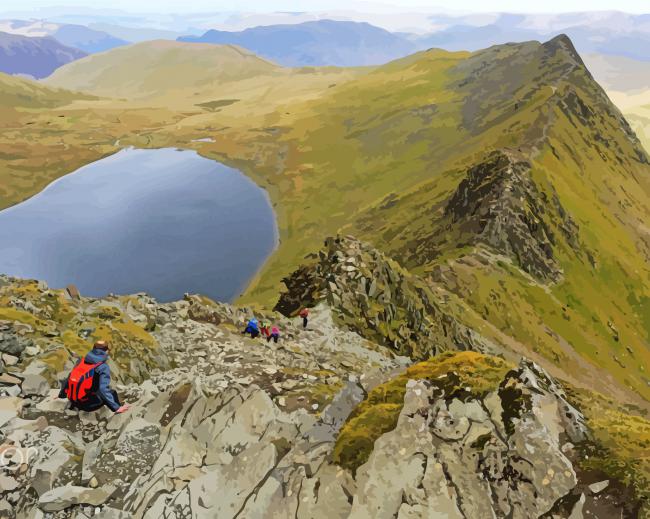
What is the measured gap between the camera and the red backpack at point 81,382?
55.5 ft

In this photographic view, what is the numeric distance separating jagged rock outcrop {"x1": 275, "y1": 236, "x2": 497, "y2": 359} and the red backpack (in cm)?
3200

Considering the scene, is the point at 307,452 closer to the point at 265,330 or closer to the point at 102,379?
the point at 102,379

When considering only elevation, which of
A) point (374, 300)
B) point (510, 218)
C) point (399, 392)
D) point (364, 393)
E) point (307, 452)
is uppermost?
point (399, 392)

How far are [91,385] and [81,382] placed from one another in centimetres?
35

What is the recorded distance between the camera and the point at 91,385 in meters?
17.1

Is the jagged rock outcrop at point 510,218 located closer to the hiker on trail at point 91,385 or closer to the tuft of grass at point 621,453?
the tuft of grass at point 621,453

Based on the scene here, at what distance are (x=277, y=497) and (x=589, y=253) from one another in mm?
119047

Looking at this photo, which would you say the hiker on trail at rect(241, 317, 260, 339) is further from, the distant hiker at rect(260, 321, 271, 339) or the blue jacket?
the blue jacket

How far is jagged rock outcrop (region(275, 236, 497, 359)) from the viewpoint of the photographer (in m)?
51.2

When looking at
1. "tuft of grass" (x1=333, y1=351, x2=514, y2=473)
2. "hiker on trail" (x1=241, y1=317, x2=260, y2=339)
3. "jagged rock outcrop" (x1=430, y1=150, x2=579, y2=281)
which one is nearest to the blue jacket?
"tuft of grass" (x1=333, y1=351, x2=514, y2=473)

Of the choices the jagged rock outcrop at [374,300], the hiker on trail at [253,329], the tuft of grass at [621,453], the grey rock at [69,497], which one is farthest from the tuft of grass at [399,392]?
the jagged rock outcrop at [374,300]

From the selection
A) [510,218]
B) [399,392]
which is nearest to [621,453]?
[399,392]

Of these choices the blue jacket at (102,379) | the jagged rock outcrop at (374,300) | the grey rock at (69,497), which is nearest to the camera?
the grey rock at (69,497)

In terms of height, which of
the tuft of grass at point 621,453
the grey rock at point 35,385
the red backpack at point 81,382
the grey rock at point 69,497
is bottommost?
the grey rock at point 35,385
